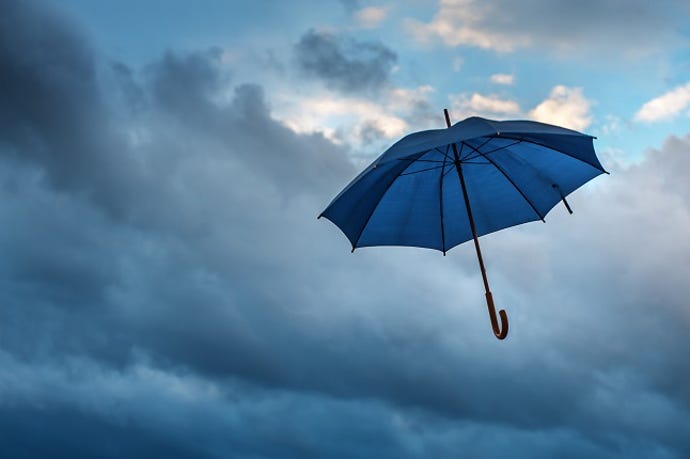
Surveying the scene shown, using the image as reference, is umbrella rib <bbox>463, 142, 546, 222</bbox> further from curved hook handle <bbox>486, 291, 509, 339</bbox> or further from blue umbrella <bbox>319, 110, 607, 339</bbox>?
curved hook handle <bbox>486, 291, 509, 339</bbox>

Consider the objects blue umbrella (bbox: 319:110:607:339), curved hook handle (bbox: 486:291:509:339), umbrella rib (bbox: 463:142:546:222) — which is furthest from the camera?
umbrella rib (bbox: 463:142:546:222)

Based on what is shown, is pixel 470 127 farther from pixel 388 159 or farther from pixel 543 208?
pixel 543 208

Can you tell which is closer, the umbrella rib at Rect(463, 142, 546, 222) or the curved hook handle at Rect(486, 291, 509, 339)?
the curved hook handle at Rect(486, 291, 509, 339)

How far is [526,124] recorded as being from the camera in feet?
40.1

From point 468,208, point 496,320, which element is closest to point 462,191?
point 468,208

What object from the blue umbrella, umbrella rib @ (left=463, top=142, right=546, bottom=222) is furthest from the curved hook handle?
umbrella rib @ (left=463, top=142, right=546, bottom=222)

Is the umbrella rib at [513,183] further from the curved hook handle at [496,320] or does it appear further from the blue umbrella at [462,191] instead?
the curved hook handle at [496,320]

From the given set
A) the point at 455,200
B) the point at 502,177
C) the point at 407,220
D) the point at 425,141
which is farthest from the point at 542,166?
the point at 425,141

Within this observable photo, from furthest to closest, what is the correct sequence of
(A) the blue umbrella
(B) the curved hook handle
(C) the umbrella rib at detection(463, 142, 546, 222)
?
1. (C) the umbrella rib at detection(463, 142, 546, 222)
2. (A) the blue umbrella
3. (B) the curved hook handle

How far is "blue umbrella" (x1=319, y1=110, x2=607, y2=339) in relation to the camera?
13828 mm

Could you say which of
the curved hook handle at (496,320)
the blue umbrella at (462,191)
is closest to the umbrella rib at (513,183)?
the blue umbrella at (462,191)

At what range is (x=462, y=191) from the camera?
14.5 m

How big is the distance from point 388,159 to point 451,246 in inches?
167

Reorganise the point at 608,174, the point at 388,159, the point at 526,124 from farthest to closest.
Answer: the point at 608,174, the point at 526,124, the point at 388,159
